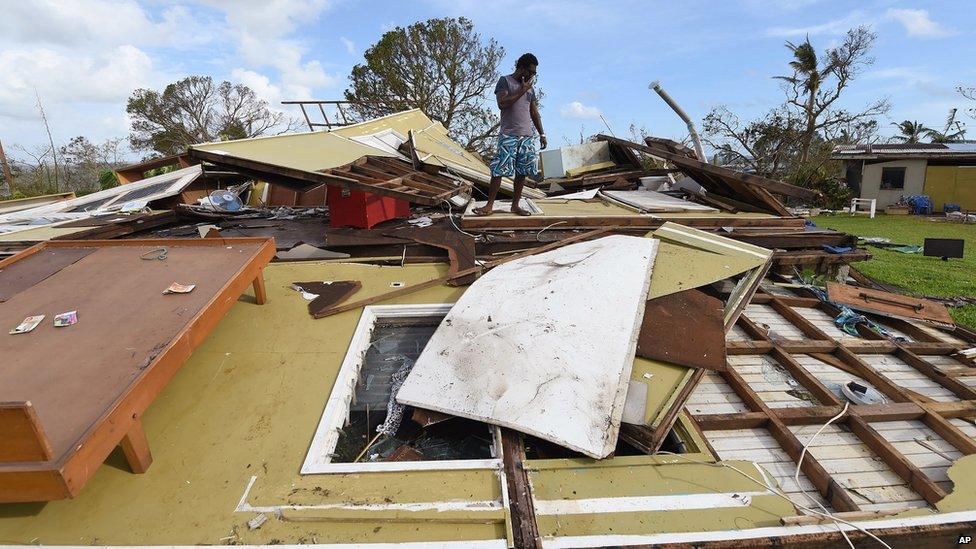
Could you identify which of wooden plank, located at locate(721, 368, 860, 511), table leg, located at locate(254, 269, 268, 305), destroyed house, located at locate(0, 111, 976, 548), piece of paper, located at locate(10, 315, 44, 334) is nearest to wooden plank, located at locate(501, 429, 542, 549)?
destroyed house, located at locate(0, 111, 976, 548)

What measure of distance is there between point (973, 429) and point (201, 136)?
2684 cm

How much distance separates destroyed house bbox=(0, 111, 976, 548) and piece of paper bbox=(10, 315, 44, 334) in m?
0.03

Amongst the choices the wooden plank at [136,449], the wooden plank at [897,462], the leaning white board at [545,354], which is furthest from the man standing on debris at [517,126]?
the wooden plank at [136,449]

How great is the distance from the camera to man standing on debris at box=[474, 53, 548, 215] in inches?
182

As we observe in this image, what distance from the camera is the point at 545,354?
2.38m

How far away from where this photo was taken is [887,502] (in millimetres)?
2070

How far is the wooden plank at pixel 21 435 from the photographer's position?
1256 millimetres

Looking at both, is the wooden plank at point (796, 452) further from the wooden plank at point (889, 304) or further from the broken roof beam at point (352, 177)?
the broken roof beam at point (352, 177)

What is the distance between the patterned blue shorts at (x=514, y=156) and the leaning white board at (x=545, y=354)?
2.06 meters

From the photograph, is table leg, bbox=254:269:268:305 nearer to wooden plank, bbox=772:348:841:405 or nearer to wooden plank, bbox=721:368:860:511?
wooden plank, bbox=721:368:860:511

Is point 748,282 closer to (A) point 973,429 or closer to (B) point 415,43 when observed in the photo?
(A) point 973,429

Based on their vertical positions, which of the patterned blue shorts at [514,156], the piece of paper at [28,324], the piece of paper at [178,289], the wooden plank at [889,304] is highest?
the patterned blue shorts at [514,156]

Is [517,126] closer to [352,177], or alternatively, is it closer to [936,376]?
[352,177]

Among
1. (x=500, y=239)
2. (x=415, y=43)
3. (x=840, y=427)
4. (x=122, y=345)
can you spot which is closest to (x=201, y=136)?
(x=415, y=43)
